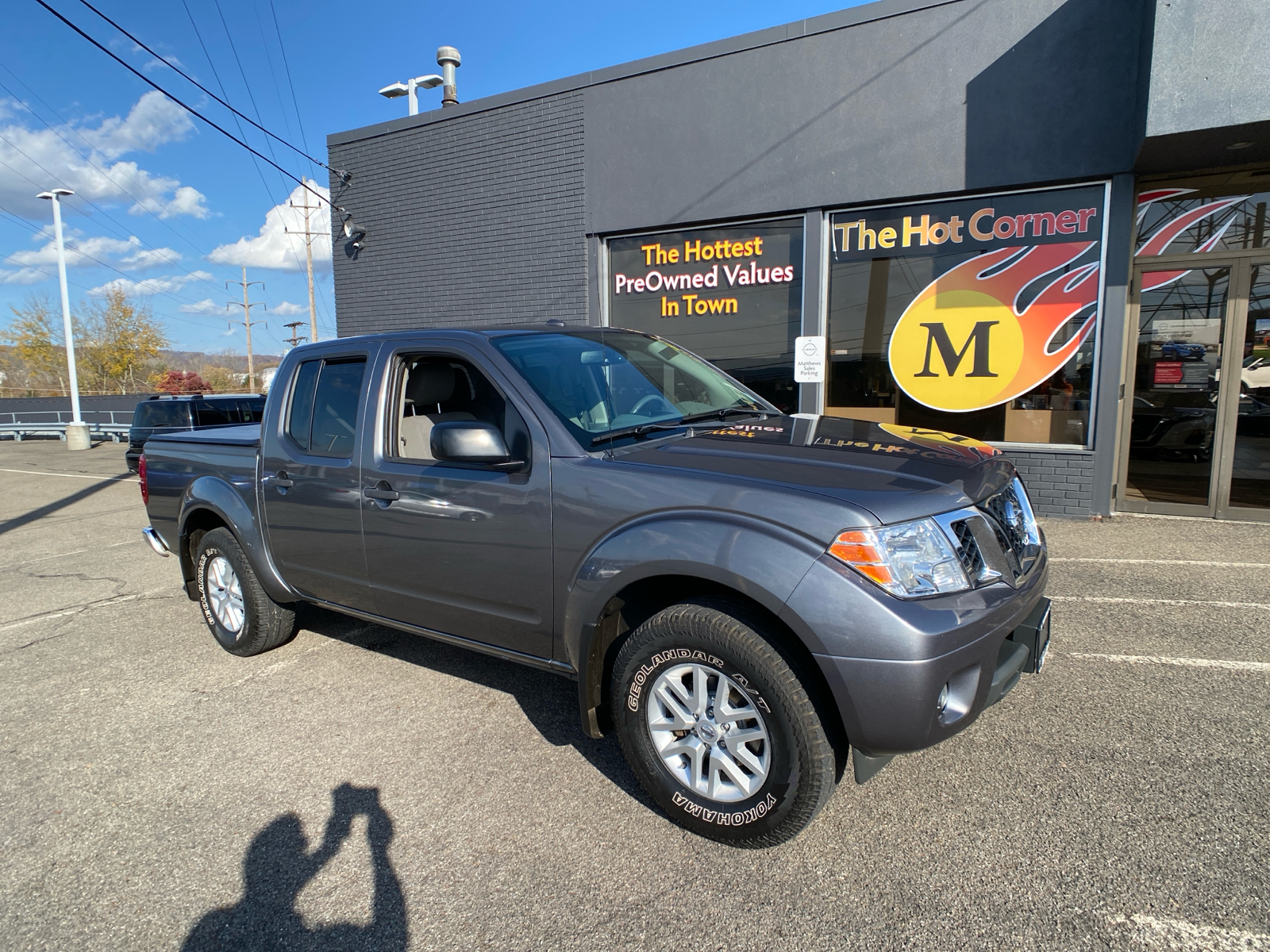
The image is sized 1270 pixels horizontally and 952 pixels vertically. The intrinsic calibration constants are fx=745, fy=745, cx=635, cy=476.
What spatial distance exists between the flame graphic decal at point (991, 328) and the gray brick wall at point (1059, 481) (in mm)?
745

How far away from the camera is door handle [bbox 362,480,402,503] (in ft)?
11.1

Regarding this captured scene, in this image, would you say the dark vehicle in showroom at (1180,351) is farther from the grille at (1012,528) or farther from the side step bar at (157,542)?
the side step bar at (157,542)

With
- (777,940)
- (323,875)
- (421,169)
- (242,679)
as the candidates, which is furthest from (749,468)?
(421,169)

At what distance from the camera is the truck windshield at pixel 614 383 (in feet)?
10.4

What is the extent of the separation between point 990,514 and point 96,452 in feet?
83.1

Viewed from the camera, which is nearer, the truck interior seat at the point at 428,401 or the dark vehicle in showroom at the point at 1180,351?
the truck interior seat at the point at 428,401

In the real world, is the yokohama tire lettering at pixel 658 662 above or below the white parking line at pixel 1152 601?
above

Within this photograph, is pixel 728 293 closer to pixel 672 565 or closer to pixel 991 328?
pixel 991 328

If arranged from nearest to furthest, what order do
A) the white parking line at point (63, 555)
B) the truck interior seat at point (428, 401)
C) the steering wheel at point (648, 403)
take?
the steering wheel at point (648, 403) < the truck interior seat at point (428, 401) < the white parking line at point (63, 555)

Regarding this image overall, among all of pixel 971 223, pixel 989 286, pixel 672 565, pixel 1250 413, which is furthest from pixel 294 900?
pixel 1250 413

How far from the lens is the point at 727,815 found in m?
2.53

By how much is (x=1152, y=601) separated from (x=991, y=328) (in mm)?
3944

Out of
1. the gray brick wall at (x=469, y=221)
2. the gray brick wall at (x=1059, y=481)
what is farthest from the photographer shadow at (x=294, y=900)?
the gray brick wall at (x=469, y=221)

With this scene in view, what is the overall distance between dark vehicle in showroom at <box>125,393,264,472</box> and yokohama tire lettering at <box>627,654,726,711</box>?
1162cm
